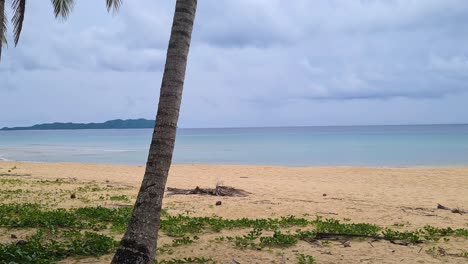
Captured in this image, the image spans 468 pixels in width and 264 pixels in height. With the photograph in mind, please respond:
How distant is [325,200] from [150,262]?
10.4 m

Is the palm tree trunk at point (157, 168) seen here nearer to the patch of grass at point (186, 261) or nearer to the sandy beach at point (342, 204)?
the patch of grass at point (186, 261)

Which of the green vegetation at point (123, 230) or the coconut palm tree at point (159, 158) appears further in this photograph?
the green vegetation at point (123, 230)

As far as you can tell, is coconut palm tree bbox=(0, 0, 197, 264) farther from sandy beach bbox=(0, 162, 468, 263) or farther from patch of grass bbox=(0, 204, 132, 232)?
patch of grass bbox=(0, 204, 132, 232)

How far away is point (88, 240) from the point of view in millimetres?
7285

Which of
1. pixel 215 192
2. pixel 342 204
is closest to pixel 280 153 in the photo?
pixel 215 192

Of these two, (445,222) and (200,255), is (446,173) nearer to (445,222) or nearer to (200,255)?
(445,222)

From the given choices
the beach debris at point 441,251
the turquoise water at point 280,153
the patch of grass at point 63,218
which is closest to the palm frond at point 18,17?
the patch of grass at point 63,218

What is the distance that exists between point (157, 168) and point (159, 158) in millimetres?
111

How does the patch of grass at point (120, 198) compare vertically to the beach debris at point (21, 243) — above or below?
above

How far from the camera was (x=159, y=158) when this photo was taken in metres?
4.71

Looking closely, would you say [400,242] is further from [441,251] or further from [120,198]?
[120,198]

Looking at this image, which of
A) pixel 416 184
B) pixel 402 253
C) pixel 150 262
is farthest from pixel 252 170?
pixel 150 262

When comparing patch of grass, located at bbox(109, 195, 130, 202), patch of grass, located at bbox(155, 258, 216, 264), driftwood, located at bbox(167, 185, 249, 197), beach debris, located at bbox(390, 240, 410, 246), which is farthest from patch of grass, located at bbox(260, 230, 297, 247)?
driftwood, located at bbox(167, 185, 249, 197)

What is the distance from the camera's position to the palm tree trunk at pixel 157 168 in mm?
4699
